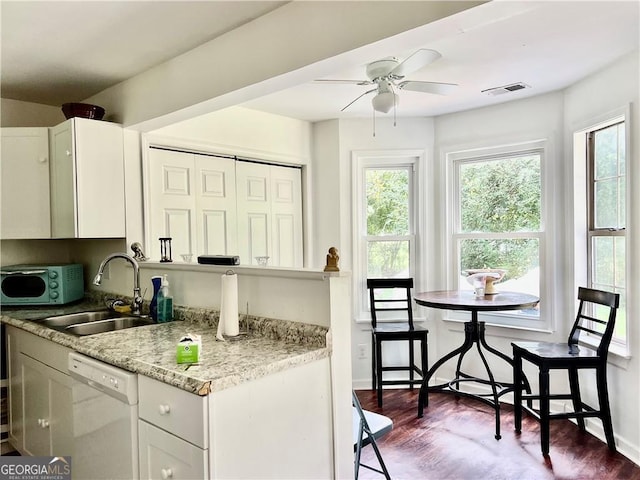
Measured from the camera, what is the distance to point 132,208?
2.94 metres

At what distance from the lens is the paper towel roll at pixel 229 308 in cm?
196

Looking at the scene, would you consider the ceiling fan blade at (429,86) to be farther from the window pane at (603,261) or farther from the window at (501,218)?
the window pane at (603,261)

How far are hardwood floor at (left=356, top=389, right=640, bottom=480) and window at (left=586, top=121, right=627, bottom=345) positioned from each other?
2.45ft

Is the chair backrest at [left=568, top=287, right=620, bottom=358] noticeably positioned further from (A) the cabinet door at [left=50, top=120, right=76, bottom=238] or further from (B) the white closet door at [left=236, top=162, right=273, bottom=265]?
(A) the cabinet door at [left=50, top=120, right=76, bottom=238]

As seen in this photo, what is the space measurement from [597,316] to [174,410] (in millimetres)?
2957

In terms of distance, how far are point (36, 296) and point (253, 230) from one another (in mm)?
1610

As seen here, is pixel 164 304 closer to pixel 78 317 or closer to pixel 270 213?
pixel 78 317

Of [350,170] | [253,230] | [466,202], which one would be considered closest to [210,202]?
[253,230]

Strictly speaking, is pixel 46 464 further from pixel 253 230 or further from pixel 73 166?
pixel 253 230

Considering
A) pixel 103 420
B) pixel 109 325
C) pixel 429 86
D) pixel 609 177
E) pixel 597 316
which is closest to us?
pixel 103 420

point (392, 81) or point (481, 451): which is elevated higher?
point (392, 81)

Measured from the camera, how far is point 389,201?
13.6 ft

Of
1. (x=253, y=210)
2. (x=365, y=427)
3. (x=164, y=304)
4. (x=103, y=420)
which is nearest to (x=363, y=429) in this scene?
(x=365, y=427)

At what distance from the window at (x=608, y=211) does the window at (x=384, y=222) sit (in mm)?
1413
